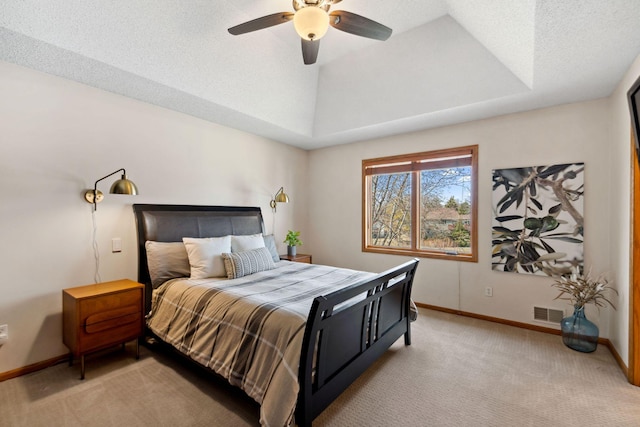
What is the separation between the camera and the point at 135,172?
303 centimetres

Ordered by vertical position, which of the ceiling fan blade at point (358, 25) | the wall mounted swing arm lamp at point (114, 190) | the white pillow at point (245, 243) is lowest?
the white pillow at point (245, 243)

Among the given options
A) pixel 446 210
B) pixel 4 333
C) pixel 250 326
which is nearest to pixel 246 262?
pixel 250 326

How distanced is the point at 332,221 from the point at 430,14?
10.0ft

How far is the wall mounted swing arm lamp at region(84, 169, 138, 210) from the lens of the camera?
2.56m

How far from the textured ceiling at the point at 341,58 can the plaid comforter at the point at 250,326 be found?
195 cm

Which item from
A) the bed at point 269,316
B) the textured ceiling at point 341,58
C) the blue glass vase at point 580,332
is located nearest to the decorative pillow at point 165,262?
the bed at point 269,316

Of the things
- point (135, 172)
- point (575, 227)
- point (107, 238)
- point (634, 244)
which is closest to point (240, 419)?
point (107, 238)

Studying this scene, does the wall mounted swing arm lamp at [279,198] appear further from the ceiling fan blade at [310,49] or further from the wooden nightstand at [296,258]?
the ceiling fan blade at [310,49]

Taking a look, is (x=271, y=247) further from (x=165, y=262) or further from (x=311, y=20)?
(x=311, y=20)

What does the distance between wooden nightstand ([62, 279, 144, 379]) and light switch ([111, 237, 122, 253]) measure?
1.23ft

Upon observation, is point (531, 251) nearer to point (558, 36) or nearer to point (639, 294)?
point (639, 294)

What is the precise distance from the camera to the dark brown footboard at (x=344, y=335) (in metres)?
1.63

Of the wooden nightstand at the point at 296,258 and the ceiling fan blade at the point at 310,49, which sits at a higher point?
the ceiling fan blade at the point at 310,49

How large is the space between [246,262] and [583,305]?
3305 millimetres
